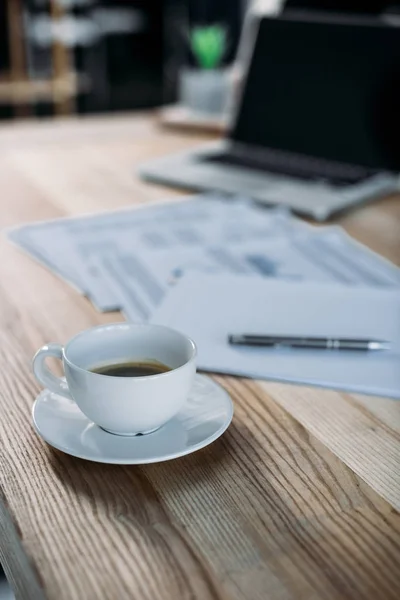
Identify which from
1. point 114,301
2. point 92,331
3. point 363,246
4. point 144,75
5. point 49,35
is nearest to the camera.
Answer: point 92,331

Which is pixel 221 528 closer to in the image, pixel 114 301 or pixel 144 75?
pixel 114 301

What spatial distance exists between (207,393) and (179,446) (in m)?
0.08

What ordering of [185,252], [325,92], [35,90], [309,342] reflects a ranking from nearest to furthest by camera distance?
[309,342], [185,252], [325,92], [35,90]

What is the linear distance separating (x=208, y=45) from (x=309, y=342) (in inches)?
42.4

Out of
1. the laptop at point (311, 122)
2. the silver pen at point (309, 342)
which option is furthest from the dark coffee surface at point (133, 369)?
the laptop at point (311, 122)

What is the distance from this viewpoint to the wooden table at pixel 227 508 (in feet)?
1.44

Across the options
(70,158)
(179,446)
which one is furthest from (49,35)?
(179,446)

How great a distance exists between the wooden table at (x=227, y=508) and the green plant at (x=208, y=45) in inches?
41.6

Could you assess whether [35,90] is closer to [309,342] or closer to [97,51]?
[97,51]

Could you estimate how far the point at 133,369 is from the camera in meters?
0.58

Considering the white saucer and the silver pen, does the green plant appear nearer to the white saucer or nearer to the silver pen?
the silver pen

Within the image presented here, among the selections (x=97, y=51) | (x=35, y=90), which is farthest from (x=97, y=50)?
(x=35, y=90)

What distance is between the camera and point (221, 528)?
0.48 m

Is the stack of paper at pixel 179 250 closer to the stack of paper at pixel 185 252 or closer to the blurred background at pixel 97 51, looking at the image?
the stack of paper at pixel 185 252
